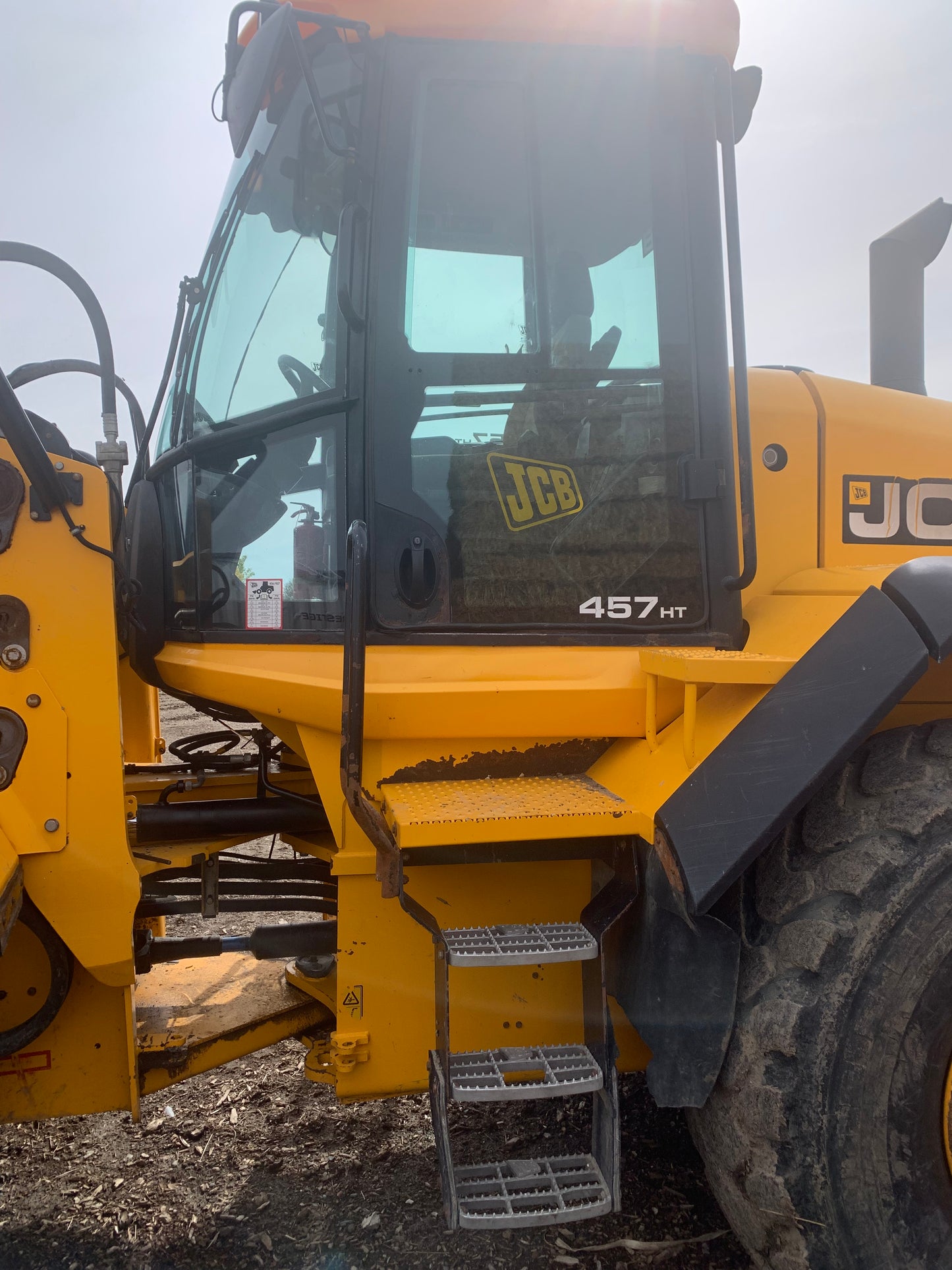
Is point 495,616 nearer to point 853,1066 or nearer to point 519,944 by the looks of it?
point 519,944

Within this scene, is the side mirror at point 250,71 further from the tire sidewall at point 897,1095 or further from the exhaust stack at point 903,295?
the tire sidewall at point 897,1095

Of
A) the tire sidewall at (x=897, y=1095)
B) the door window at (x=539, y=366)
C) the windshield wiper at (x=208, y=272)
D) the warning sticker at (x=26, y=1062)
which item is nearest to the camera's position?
the tire sidewall at (x=897, y=1095)

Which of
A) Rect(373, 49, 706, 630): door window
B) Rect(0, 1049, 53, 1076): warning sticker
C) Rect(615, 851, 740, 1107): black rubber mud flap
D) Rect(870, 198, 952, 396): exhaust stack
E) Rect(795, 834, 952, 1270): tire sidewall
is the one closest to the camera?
Rect(795, 834, 952, 1270): tire sidewall

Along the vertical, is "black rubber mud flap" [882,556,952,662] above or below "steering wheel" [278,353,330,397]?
below

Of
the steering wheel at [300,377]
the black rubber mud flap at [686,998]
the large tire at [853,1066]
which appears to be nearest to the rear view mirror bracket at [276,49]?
the steering wheel at [300,377]

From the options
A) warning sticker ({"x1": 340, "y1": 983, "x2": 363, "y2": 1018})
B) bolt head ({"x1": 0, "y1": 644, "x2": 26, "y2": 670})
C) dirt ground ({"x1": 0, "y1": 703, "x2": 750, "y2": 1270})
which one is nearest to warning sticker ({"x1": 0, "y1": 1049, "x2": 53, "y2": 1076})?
dirt ground ({"x1": 0, "y1": 703, "x2": 750, "y2": 1270})

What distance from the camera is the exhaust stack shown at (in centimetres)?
270

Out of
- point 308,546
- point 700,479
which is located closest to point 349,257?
point 308,546

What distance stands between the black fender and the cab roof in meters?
1.36

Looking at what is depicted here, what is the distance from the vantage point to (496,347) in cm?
196

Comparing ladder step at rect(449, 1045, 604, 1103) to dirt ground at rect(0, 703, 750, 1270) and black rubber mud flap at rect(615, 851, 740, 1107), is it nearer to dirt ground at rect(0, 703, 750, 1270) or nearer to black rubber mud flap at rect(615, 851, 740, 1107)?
black rubber mud flap at rect(615, 851, 740, 1107)

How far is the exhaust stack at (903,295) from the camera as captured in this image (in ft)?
8.86

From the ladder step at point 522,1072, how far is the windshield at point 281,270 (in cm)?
151

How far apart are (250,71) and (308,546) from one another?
1074 mm
